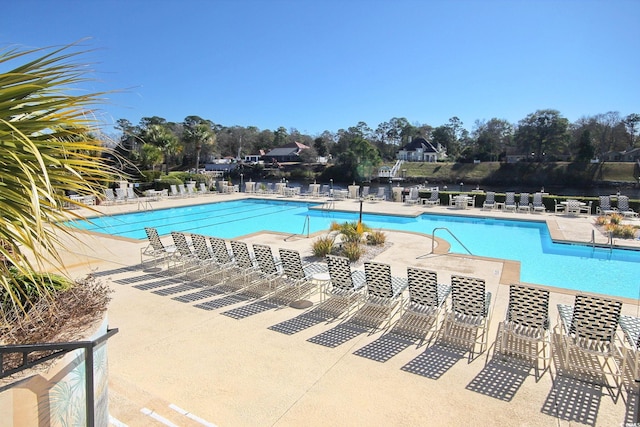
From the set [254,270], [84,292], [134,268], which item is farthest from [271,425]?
[134,268]

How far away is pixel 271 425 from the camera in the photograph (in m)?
3.31

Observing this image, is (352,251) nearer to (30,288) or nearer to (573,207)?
(30,288)

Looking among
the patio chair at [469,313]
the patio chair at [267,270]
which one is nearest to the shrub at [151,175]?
the patio chair at [267,270]

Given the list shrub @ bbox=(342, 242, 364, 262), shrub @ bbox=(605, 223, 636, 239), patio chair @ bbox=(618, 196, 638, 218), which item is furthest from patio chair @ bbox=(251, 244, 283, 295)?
patio chair @ bbox=(618, 196, 638, 218)

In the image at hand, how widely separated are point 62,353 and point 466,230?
14.8 m

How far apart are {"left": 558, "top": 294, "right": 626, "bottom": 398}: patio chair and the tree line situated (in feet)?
90.5

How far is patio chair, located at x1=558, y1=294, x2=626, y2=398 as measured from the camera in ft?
13.7

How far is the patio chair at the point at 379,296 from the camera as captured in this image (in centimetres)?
565

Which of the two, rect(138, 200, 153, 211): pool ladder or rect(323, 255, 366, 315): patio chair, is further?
rect(138, 200, 153, 211): pool ladder

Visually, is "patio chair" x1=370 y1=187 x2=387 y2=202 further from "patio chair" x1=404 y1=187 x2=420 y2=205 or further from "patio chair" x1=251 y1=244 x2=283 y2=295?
"patio chair" x1=251 y1=244 x2=283 y2=295

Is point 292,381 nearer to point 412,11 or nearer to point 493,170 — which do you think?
point 412,11

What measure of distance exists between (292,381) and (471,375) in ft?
6.66

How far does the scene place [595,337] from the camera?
432 cm

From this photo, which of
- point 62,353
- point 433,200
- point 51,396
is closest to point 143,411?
point 51,396
